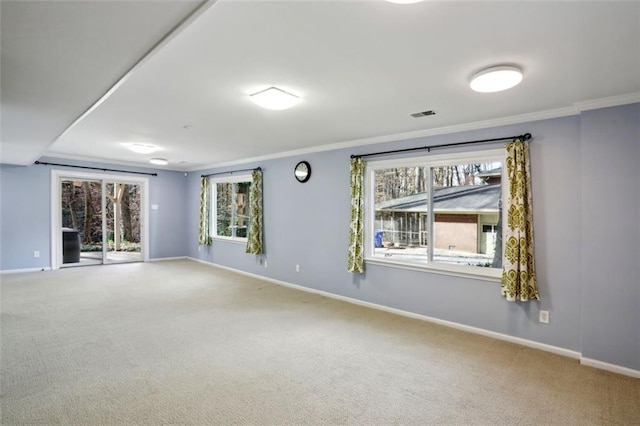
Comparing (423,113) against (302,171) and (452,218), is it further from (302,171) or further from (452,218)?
(302,171)

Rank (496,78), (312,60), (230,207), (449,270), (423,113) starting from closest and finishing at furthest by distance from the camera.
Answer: (312,60), (496,78), (423,113), (449,270), (230,207)

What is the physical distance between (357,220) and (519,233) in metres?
2.04

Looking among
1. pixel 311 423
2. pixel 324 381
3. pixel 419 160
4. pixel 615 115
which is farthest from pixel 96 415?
pixel 615 115

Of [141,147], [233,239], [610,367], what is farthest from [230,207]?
[610,367]

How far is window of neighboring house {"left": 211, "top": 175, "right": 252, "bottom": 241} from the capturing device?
7.23 m

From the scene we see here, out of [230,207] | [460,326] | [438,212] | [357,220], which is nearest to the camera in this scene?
[460,326]

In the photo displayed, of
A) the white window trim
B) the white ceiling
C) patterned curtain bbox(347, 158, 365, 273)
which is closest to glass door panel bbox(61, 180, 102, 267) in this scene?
the white window trim

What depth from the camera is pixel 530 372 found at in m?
2.83

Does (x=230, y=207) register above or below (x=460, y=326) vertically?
above

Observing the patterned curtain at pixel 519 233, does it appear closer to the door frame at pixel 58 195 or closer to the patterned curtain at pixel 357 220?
the patterned curtain at pixel 357 220

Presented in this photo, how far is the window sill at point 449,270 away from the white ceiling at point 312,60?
67.0 inches

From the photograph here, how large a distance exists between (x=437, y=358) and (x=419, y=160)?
2.40 metres

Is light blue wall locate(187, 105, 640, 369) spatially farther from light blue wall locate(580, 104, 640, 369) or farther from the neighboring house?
the neighboring house

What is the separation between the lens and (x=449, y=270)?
13.0 feet
